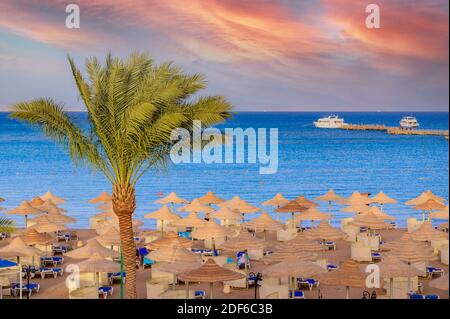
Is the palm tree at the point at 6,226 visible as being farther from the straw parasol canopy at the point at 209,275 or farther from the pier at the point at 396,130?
the pier at the point at 396,130

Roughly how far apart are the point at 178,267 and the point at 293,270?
281 cm

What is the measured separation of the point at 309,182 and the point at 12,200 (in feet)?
85.7

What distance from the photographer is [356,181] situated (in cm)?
6222

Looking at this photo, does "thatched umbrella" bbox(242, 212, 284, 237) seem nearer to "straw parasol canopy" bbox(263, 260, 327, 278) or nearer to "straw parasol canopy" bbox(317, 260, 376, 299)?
"straw parasol canopy" bbox(263, 260, 327, 278)

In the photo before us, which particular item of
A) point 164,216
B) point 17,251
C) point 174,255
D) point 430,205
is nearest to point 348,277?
point 174,255

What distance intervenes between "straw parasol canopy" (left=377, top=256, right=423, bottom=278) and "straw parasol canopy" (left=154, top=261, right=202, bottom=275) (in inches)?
177

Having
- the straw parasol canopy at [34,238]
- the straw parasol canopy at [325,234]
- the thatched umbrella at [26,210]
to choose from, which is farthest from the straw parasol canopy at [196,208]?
the straw parasol canopy at [34,238]

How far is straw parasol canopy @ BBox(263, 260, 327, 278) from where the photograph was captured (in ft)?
52.1

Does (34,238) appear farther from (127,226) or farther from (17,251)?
(127,226)

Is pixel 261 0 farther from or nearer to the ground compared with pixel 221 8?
farther from the ground

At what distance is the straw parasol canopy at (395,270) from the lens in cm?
1592

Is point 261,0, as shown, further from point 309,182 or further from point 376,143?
point 376,143

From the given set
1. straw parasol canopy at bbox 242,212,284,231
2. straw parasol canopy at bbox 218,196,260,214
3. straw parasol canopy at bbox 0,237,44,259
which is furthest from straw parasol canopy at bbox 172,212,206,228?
straw parasol canopy at bbox 0,237,44,259

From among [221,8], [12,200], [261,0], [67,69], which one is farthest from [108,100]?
[67,69]
